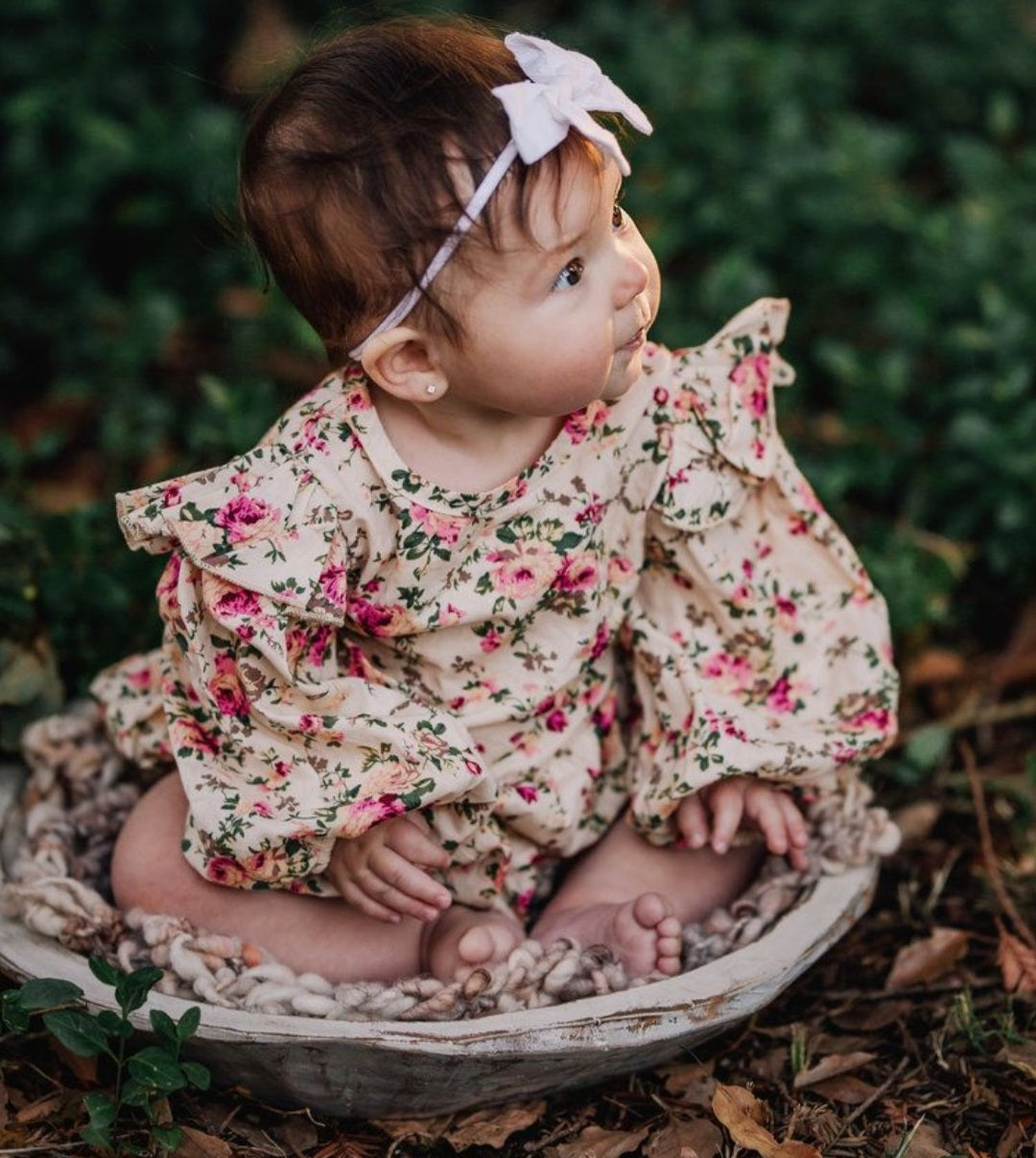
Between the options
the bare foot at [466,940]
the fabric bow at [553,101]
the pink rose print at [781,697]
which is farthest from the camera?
the pink rose print at [781,697]

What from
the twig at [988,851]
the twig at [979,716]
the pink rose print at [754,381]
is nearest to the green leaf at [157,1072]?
the pink rose print at [754,381]

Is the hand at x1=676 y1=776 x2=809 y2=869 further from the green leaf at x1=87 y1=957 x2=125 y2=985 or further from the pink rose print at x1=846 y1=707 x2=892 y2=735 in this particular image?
the green leaf at x1=87 y1=957 x2=125 y2=985

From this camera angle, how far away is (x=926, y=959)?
2.30m

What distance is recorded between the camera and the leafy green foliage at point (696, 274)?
3.10 metres

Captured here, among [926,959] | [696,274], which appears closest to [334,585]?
[926,959]

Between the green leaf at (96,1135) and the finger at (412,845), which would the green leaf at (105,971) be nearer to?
the green leaf at (96,1135)

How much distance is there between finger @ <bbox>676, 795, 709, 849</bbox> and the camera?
2.19 meters

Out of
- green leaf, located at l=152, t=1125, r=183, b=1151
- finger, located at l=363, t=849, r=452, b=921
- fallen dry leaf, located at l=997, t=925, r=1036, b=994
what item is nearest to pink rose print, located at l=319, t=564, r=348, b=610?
finger, located at l=363, t=849, r=452, b=921

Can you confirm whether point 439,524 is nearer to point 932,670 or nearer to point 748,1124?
point 748,1124

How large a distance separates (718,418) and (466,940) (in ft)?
2.59

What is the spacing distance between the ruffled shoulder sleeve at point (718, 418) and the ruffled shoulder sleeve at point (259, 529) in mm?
498

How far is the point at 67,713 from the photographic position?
2.45 m

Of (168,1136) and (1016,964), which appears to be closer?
(168,1136)

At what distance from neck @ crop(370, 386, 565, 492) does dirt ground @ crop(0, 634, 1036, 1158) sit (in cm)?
84
